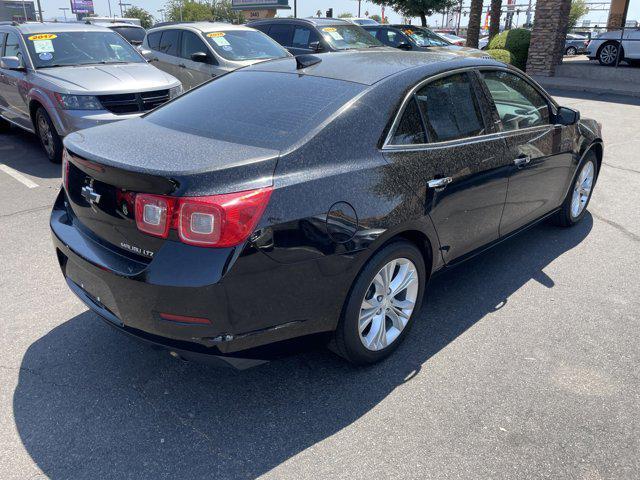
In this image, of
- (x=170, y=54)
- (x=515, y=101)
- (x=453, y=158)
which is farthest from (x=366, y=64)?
(x=170, y=54)

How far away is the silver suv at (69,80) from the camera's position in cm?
674

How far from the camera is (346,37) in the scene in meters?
11.5

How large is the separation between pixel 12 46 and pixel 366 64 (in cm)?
686

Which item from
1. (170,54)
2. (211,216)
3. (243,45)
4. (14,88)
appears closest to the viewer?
(211,216)

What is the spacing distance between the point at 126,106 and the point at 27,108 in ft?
5.58

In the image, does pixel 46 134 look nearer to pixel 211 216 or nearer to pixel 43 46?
pixel 43 46

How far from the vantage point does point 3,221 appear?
208 inches

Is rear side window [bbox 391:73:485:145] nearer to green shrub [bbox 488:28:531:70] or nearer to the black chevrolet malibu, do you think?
the black chevrolet malibu

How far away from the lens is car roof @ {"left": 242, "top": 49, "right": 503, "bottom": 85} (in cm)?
322

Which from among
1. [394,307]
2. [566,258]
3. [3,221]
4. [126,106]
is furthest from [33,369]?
[126,106]

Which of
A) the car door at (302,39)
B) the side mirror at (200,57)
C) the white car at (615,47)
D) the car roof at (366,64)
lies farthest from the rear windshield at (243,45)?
the white car at (615,47)

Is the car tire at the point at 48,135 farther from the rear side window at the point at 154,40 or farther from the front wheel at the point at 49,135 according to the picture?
the rear side window at the point at 154,40

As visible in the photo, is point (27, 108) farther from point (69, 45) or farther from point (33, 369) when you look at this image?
point (33, 369)

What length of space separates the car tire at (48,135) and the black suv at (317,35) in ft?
18.4
